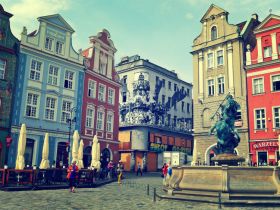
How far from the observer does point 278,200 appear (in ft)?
43.1

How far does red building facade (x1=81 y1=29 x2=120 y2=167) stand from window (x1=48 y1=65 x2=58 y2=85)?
3.87 metres

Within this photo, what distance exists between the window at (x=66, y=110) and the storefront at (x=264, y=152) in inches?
783

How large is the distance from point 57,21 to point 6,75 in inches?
351

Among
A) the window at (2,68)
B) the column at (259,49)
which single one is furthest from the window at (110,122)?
the column at (259,49)

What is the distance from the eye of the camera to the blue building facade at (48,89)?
94.5ft

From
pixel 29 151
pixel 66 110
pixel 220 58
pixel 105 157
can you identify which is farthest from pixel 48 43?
pixel 220 58

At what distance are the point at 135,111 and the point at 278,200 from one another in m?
37.5

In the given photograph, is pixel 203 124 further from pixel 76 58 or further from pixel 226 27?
pixel 76 58

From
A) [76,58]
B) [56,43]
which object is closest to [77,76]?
[76,58]

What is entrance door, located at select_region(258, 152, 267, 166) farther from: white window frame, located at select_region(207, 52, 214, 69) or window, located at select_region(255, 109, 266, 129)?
white window frame, located at select_region(207, 52, 214, 69)

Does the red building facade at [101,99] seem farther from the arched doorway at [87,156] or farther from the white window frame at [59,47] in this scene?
the white window frame at [59,47]

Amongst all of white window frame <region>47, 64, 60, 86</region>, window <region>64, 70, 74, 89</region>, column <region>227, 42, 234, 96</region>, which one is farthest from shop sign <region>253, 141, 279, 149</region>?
white window frame <region>47, 64, 60, 86</region>

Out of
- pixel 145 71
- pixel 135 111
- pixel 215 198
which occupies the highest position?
pixel 145 71

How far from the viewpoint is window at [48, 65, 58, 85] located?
3157cm
